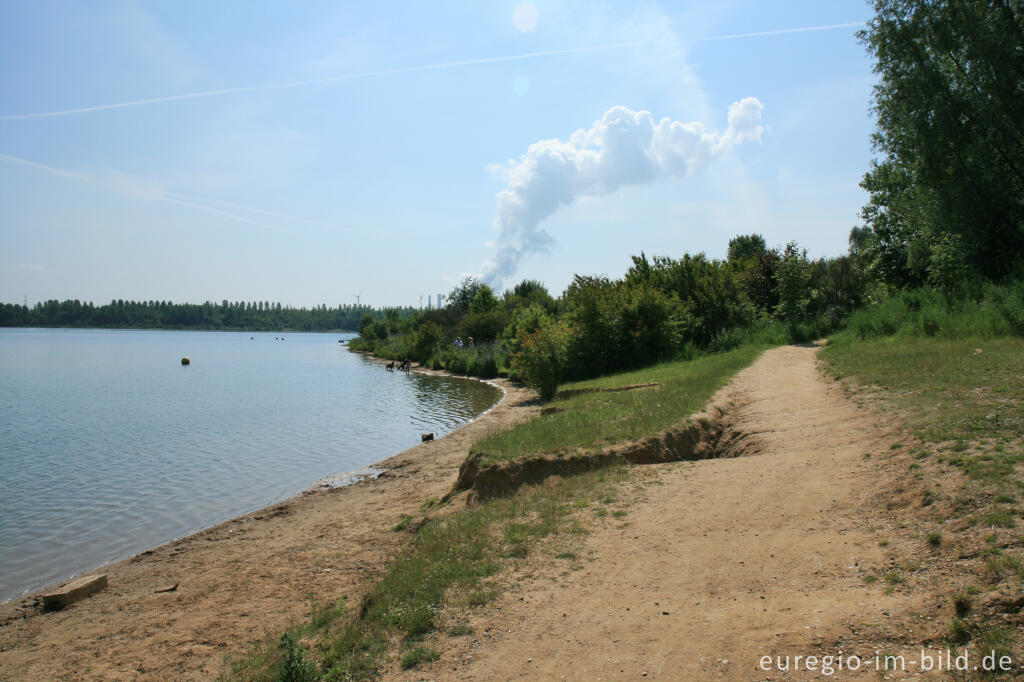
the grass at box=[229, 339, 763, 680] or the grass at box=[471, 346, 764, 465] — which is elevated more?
the grass at box=[471, 346, 764, 465]

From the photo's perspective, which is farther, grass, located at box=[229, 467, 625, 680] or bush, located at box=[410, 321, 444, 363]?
bush, located at box=[410, 321, 444, 363]

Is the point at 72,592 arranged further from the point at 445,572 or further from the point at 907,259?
the point at 907,259

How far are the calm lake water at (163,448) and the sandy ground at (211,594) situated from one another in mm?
1624

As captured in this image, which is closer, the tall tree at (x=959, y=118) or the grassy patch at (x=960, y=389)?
the grassy patch at (x=960, y=389)

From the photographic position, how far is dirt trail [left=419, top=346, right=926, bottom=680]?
14.1 feet

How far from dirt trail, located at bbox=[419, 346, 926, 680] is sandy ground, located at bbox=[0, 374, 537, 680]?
11.2ft

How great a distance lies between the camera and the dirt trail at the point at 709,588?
430cm

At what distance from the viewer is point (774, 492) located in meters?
7.23

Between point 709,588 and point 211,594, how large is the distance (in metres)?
7.52

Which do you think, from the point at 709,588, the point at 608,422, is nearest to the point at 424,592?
the point at 709,588

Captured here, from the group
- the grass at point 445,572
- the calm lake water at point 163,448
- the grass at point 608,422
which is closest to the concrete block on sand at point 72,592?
the calm lake water at point 163,448

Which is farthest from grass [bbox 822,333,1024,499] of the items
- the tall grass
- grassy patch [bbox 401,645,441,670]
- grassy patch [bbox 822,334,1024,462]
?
grassy patch [bbox 401,645,441,670]

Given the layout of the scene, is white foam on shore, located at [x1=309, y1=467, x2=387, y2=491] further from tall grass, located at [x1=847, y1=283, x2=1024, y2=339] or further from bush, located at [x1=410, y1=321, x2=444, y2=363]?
bush, located at [x1=410, y1=321, x2=444, y2=363]

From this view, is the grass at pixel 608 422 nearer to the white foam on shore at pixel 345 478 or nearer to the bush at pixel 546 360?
the white foam on shore at pixel 345 478
